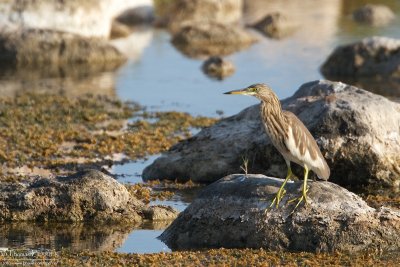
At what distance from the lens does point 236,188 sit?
39.8 ft

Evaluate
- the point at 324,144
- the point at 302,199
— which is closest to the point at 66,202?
the point at 302,199

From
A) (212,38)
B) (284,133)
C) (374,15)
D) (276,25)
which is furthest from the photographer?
(374,15)

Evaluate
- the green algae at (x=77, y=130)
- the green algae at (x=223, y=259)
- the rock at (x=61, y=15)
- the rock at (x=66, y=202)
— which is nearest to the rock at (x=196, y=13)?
the rock at (x=61, y=15)

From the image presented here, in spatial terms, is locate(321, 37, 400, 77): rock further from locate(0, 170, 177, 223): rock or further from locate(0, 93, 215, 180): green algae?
locate(0, 170, 177, 223): rock

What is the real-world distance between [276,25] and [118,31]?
6.67 meters

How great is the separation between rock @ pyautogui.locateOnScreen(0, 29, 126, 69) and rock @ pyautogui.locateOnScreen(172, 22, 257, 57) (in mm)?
5272

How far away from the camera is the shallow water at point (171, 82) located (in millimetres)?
12484

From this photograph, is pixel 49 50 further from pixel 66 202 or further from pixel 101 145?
pixel 66 202

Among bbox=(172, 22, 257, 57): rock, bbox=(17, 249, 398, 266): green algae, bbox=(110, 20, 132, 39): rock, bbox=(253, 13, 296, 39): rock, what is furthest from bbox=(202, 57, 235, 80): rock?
bbox=(17, 249, 398, 266): green algae

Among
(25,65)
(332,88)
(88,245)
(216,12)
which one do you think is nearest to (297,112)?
(332,88)

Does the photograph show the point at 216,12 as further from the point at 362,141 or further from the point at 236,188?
the point at 236,188

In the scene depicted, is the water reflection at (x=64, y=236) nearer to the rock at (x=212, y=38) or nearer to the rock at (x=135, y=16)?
the rock at (x=212, y=38)

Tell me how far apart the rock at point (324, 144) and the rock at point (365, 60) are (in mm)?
13337

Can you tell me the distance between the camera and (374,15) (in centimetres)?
4197
